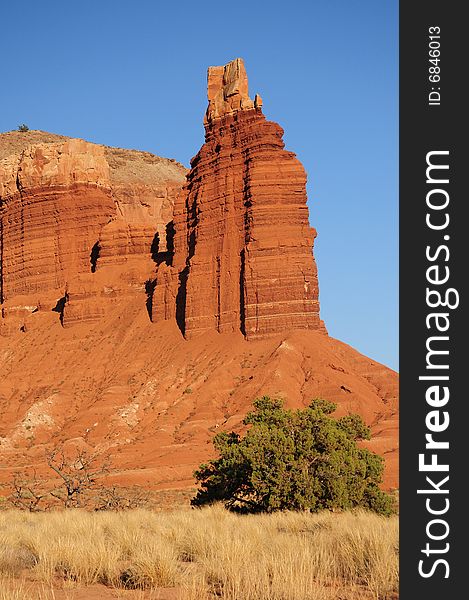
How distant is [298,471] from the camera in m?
21.3

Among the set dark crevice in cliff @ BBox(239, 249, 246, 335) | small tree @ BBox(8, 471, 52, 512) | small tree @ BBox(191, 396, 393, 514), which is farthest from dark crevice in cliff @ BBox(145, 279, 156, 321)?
small tree @ BBox(191, 396, 393, 514)

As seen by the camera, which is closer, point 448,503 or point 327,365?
point 448,503

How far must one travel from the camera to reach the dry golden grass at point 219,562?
8.91m

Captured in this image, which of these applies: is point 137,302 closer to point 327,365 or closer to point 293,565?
point 327,365

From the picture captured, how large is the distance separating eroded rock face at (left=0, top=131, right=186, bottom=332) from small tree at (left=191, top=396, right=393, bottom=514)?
168 feet

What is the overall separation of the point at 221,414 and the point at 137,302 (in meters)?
20.2

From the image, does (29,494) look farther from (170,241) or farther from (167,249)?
(167,249)

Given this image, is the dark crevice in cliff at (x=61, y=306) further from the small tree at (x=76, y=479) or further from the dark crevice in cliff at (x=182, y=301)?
the small tree at (x=76, y=479)

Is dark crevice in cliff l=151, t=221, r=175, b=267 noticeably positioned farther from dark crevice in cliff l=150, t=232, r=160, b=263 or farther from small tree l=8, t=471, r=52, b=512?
small tree l=8, t=471, r=52, b=512

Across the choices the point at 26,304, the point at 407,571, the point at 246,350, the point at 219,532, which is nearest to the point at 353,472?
the point at 219,532

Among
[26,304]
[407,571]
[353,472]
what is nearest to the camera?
[407,571]

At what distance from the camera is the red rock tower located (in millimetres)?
62156

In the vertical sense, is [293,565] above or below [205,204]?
below

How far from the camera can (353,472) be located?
22125 mm
